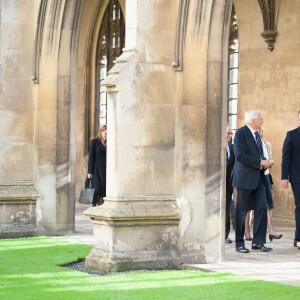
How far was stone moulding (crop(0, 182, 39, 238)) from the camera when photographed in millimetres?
15547

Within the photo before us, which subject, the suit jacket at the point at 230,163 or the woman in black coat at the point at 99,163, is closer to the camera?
the suit jacket at the point at 230,163

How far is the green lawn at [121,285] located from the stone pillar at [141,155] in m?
0.49

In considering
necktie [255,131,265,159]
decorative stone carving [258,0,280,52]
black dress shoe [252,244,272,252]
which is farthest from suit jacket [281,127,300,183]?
decorative stone carving [258,0,280,52]

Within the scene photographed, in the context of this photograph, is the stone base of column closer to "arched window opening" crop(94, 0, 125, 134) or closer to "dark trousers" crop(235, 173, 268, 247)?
"dark trousers" crop(235, 173, 268, 247)

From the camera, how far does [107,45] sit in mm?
24672

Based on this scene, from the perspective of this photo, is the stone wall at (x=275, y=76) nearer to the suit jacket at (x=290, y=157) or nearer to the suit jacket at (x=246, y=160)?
the suit jacket at (x=290, y=157)

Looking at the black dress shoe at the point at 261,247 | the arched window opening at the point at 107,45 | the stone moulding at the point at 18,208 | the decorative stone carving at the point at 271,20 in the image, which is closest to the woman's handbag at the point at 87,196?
the stone moulding at the point at 18,208

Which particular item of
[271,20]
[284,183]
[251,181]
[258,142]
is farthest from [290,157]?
[271,20]

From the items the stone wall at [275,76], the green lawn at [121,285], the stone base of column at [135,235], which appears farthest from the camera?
the stone wall at [275,76]

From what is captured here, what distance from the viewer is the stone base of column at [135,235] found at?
36.9 feet

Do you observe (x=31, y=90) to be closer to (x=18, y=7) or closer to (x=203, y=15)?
(x=18, y=7)

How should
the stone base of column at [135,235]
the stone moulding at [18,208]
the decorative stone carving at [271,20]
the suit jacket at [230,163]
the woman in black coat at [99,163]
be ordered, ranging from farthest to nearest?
the decorative stone carving at [271,20], the woman in black coat at [99,163], the stone moulding at [18,208], the suit jacket at [230,163], the stone base of column at [135,235]

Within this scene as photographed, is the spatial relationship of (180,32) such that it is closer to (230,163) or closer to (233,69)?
(230,163)

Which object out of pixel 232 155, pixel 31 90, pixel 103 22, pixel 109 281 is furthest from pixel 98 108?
pixel 109 281
